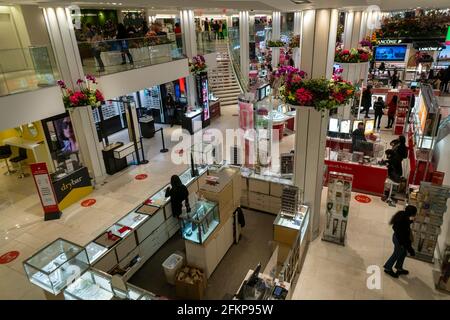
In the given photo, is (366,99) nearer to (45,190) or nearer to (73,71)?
(73,71)

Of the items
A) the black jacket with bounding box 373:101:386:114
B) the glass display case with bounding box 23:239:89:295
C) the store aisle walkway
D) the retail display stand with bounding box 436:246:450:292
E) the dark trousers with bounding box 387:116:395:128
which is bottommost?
the store aisle walkway

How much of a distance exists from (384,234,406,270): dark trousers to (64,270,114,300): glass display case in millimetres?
5117

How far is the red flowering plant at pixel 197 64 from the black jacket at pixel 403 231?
10789 millimetres

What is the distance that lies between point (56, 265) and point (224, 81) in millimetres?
16216

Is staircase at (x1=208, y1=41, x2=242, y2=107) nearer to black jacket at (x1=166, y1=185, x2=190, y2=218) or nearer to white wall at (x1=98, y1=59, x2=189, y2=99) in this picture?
white wall at (x1=98, y1=59, x2=189, y2=99)

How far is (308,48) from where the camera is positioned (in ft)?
19.7

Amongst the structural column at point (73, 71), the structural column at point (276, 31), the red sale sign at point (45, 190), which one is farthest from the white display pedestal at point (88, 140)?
the structural column at point (276, 31)

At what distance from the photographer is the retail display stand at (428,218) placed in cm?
604

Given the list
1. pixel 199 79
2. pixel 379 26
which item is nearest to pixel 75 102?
pixel 199 79

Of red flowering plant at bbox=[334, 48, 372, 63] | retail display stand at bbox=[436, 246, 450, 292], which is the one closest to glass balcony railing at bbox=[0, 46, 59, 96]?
red flowering plant at bbox=[334, 48, 372, 63]

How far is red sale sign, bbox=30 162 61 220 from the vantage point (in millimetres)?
8035

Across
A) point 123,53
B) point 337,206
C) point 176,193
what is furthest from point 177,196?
point 123,53

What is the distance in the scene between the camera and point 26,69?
7.97 m

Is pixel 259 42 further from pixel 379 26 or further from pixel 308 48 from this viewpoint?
pixel 308 48
